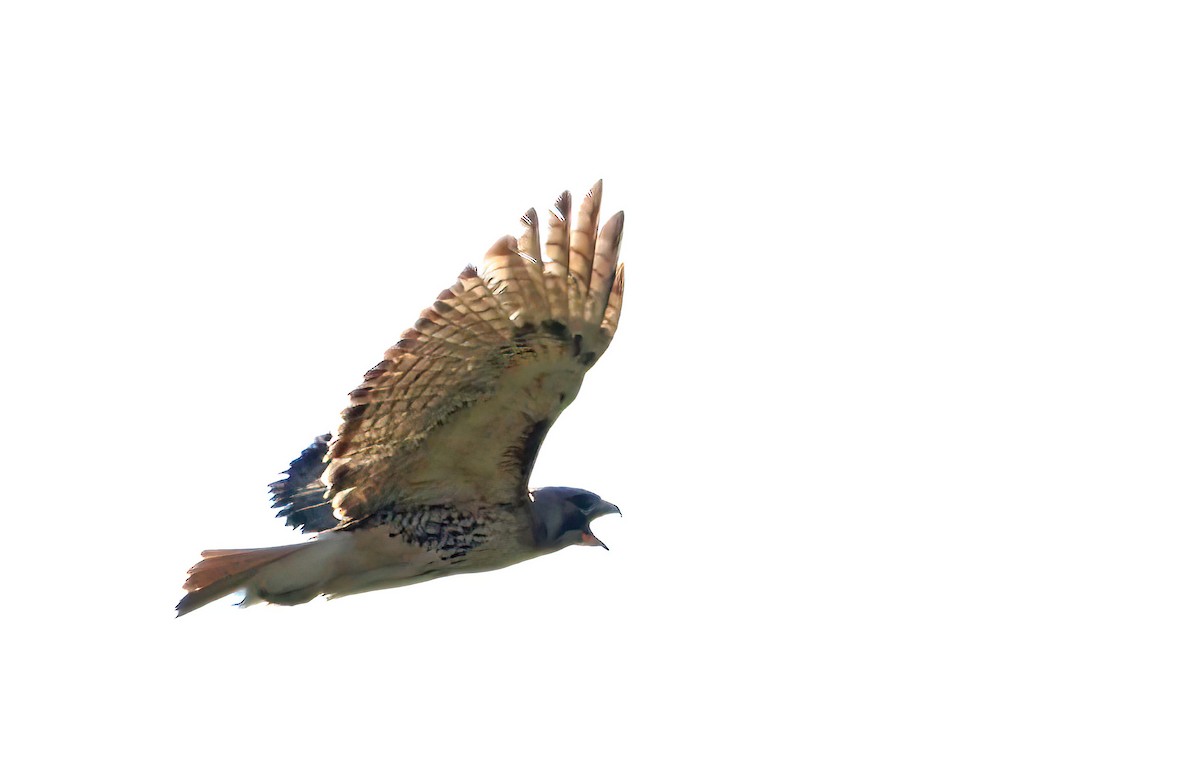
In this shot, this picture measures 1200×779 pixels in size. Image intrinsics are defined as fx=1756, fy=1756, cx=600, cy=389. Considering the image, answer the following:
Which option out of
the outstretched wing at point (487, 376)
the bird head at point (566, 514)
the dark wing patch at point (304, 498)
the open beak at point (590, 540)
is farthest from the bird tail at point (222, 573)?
the open beak at point (590, 540)

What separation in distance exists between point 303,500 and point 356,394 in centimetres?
178

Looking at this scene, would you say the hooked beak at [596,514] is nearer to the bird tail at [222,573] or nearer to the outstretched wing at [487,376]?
the outstretched wing at [487,376]

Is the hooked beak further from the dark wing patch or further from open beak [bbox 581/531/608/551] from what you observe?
the dark wing patch

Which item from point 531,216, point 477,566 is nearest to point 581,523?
point 477,566

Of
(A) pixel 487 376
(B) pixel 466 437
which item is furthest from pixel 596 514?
(A) pixel 487 376

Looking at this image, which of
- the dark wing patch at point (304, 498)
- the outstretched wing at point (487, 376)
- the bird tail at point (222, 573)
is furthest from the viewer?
the dark wing patch at point (304, 498)

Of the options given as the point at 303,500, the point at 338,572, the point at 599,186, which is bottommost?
the point at 338,572

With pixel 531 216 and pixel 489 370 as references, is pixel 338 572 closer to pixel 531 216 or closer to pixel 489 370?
pixel 489 370

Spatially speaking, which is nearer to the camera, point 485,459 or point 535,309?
point 535,309

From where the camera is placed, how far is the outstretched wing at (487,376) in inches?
395

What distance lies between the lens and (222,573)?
10789 mm

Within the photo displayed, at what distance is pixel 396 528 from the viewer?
1111 centimetres

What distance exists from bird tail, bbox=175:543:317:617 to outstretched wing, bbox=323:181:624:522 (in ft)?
1.94

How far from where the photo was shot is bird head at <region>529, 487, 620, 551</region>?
1134 centimetres
